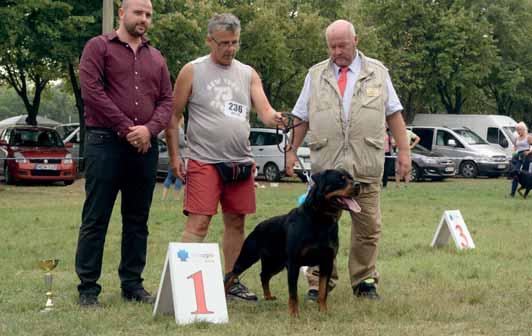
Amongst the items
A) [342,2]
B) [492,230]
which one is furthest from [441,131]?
[492,230]

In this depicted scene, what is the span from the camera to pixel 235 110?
6117mm

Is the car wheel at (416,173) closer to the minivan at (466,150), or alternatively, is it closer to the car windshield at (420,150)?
the car windshield at (420,150)

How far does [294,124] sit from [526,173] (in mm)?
12889

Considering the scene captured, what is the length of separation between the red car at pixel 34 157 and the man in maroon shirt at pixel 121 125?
15879mm

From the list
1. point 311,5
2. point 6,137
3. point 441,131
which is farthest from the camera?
point 311,5

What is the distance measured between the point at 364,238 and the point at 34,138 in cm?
1793

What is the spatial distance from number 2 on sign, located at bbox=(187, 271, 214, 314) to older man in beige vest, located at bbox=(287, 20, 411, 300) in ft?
3.97

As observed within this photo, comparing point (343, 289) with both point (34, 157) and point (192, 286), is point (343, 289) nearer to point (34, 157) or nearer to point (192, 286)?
point (192, 286)

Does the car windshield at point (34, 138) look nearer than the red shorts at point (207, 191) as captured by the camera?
No

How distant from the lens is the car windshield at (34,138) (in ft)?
73.9

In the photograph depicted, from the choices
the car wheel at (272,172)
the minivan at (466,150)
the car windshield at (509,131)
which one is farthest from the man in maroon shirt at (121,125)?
the car windshield at (509,131)

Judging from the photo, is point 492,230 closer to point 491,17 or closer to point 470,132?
point 470,132

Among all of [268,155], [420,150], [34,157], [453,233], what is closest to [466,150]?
[420,150]

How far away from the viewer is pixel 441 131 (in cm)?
3028
